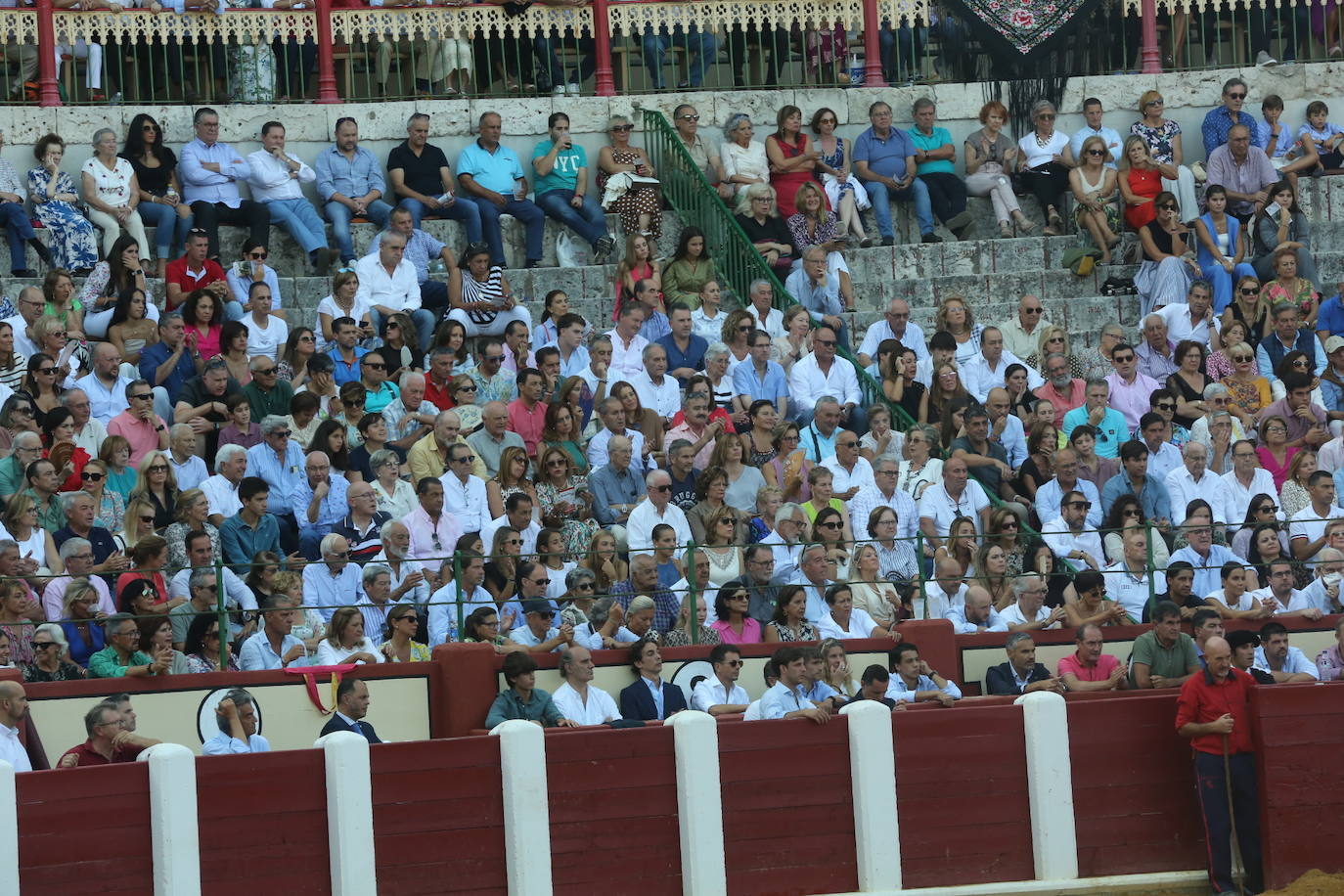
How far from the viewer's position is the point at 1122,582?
15.8 metres

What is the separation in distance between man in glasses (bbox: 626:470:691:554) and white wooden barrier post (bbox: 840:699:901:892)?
258 centimetres

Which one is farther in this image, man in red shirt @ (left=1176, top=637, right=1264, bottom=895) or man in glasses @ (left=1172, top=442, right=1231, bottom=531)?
man in glasses @ (left=1172, top=442, right=1231, bottom=531)

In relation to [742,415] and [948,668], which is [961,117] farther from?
[948,668]

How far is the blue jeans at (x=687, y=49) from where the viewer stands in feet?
72.2

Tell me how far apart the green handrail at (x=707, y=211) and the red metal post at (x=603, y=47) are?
636mm

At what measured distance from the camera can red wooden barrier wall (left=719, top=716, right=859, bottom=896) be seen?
42.7 ft

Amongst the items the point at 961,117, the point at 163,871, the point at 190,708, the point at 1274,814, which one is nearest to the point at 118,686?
the point at 190,708

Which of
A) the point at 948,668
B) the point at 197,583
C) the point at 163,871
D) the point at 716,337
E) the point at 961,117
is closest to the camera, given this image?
the point at 163,871

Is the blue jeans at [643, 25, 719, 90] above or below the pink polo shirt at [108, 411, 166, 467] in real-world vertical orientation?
above

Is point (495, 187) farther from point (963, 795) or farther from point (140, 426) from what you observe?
point (963, 795)

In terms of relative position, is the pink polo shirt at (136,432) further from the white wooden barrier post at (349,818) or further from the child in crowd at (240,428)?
the white wooden barrier post at (349,818)

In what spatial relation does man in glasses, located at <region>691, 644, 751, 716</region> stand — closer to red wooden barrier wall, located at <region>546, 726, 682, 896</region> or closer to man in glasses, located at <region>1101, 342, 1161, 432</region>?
red wooden barrier wall, located at <region>546, 726, 682, 896</region>

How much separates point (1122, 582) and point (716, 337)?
4051 millimetres

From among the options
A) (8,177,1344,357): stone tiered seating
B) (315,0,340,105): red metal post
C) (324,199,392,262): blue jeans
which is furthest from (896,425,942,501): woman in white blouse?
(315,0,340,105): red metal post
